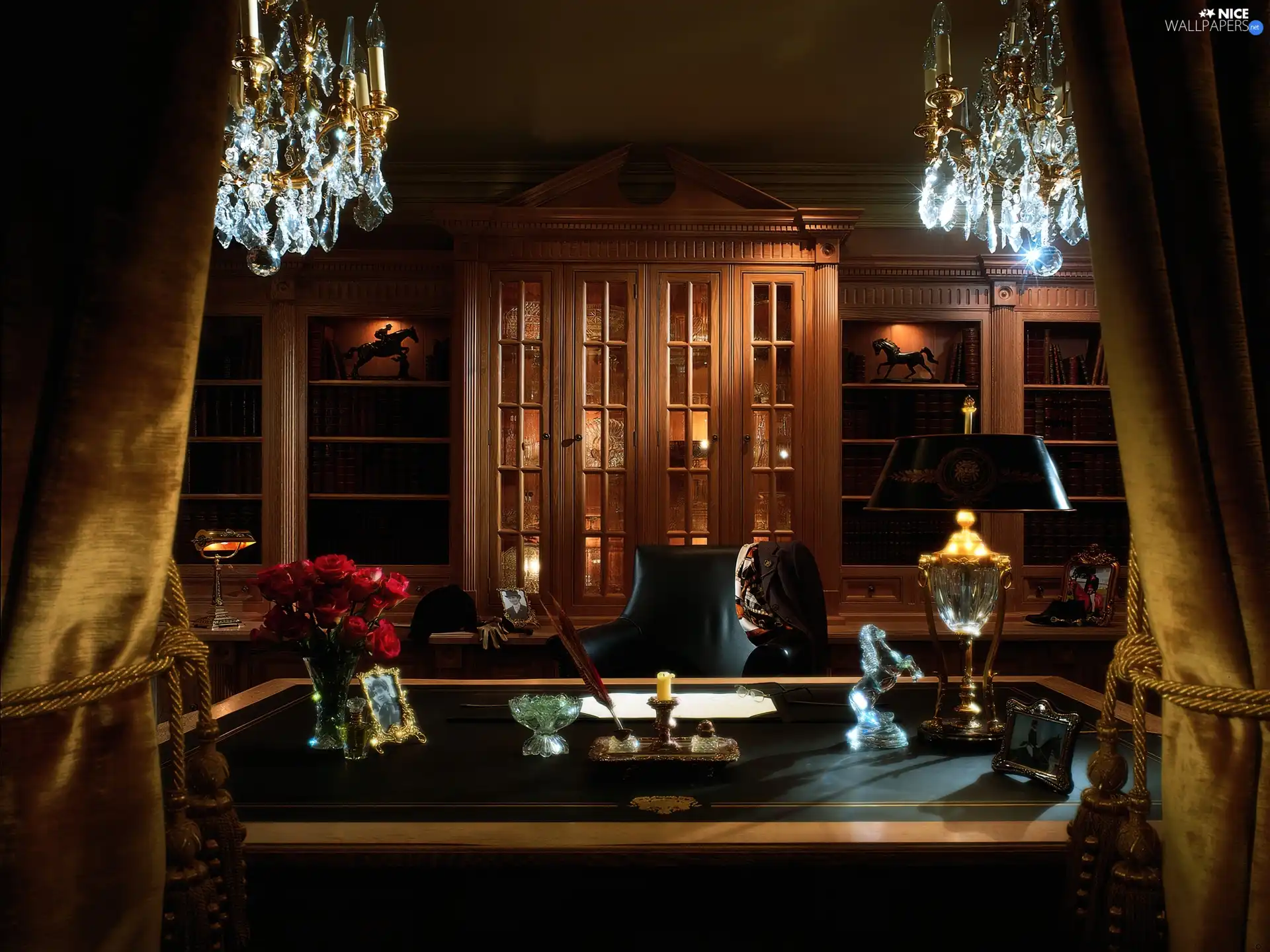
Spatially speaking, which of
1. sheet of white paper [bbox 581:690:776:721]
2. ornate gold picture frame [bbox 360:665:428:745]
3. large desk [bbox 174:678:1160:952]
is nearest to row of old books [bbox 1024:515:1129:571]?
sheet of white paper [bbox 581:690:776:721]

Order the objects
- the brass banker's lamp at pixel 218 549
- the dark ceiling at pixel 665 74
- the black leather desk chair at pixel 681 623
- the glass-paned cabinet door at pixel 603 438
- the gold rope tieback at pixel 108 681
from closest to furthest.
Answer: the gold rope tieback at pixel 108 681, the black leather desk chair at pixel 681 623, the dark ceiling at pixel 665 74, the brass banker's lamp at pixel 218 549, the glass-paned cabinet door at pixel 603 438

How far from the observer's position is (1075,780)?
4.86ft

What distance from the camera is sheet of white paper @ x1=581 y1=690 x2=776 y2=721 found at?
1.93 metres

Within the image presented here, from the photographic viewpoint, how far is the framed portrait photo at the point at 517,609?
10.3ft

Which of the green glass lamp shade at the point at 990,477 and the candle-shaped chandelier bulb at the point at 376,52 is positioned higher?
the candle-shaped chandelier bulb at the point at 376,52

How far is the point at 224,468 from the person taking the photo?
442 centimetres

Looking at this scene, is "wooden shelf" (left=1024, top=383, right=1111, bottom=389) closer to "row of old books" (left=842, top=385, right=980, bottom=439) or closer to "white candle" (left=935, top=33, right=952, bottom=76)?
"row of old books" (left=842, top=385, right=980, bottom=439)

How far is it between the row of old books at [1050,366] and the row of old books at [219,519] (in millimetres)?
3992

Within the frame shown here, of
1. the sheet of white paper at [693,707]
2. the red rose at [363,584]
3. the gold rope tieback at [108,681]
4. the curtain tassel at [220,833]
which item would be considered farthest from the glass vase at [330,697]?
the gold rope tieback at [108,681]

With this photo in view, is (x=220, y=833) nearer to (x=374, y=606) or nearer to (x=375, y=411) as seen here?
(x=374, y=606)

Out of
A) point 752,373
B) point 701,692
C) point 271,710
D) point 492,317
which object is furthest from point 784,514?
point 271,710

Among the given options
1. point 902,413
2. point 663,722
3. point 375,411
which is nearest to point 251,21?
point 663,722

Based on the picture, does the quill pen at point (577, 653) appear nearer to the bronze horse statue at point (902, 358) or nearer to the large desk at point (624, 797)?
the large desk at point (624, 797)

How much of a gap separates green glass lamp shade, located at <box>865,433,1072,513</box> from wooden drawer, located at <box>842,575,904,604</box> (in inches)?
110
